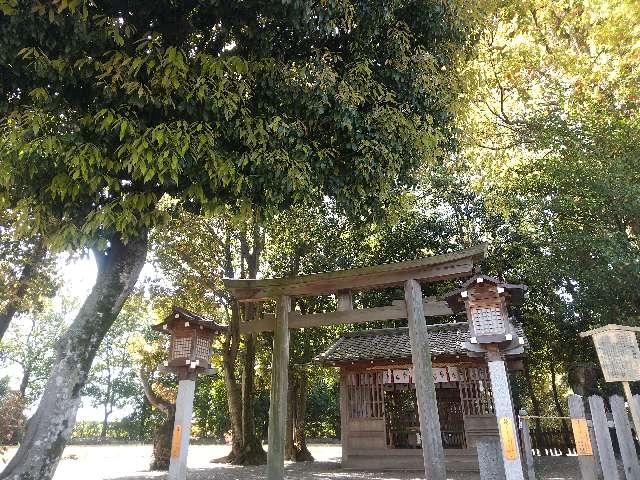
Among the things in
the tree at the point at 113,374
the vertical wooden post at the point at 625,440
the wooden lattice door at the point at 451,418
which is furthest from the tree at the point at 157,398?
the tree at the point at 113,374

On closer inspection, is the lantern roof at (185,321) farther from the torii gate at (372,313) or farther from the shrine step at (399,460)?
the shrine step at (399,460)

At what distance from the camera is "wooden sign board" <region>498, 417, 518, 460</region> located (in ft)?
19.8

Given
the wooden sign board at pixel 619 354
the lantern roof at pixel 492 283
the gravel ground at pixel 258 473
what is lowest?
the gravel ground at pixel 258 473

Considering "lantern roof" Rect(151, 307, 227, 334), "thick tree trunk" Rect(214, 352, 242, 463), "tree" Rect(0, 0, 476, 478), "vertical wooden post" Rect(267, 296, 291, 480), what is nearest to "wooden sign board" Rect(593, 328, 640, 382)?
"tree" Rect(0, 0, 476, 478)

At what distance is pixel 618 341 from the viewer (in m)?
5.41

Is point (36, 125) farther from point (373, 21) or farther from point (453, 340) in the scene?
point (453, 340)

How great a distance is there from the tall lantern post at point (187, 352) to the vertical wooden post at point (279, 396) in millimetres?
1053

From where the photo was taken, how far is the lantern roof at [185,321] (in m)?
7.77

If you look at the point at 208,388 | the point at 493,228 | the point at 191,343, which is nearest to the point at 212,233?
the point at 191,343

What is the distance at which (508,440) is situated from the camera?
240 inches

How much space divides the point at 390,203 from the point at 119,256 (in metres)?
5.07

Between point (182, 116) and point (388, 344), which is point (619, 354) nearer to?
point (182, 116)

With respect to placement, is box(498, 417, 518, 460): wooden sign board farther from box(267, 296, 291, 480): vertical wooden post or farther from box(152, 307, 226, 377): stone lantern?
box(152, 307, 226, 377): stone lantern

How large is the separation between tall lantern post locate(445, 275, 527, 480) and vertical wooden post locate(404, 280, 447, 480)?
2.12 feet
